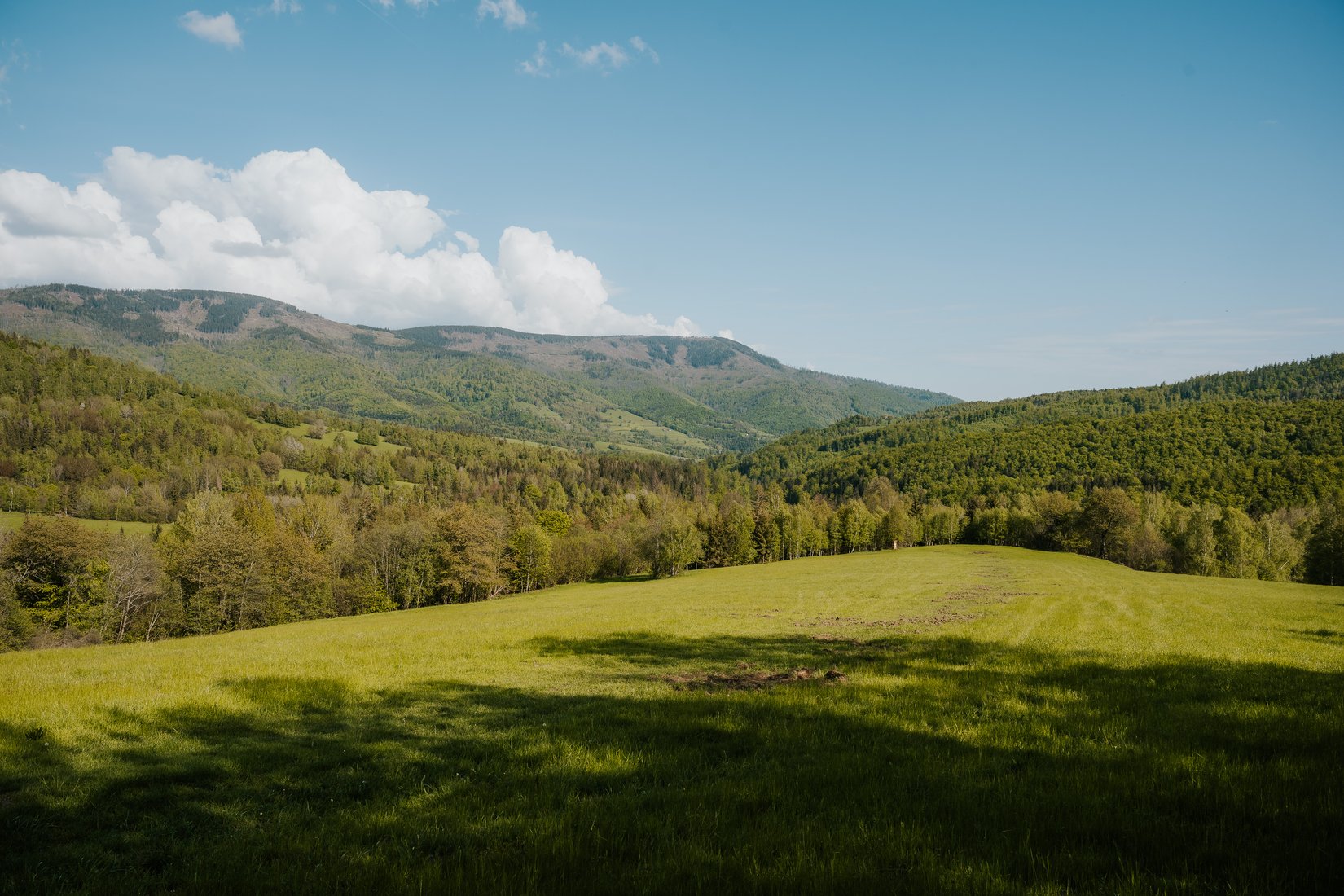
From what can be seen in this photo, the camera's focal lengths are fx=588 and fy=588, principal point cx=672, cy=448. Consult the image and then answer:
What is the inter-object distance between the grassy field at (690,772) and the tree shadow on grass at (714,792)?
0.13 feet

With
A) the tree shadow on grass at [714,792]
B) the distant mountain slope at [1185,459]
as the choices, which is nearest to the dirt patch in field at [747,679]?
the tree shadow on grass at [714,792]

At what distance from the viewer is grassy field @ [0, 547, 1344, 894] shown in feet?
16.1

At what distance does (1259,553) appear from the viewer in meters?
83.6

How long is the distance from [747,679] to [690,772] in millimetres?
7303

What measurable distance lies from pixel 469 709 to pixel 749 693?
575 cm

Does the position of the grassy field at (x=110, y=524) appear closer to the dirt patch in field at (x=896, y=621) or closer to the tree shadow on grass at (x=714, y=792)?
the dirt patch in field at (x=896, y=621)

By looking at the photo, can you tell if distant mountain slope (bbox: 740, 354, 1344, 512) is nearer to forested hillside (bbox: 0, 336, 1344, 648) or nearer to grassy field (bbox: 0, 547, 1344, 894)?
forested hillside (bbox: 0, 336, 1344, 648)

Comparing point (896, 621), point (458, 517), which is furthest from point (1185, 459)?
point (458, 517)

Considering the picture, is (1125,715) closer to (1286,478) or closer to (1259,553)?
(1259,553)

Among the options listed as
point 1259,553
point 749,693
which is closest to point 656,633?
point 749,693

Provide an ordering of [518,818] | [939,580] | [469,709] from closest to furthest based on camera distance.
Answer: [518,818], [469,709], [939,580]

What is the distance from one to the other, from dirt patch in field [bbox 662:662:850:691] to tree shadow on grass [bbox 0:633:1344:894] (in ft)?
4.42

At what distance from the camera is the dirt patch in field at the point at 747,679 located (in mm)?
13695

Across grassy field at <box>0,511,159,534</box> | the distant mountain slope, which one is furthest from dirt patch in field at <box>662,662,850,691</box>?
the distant mountain slope
